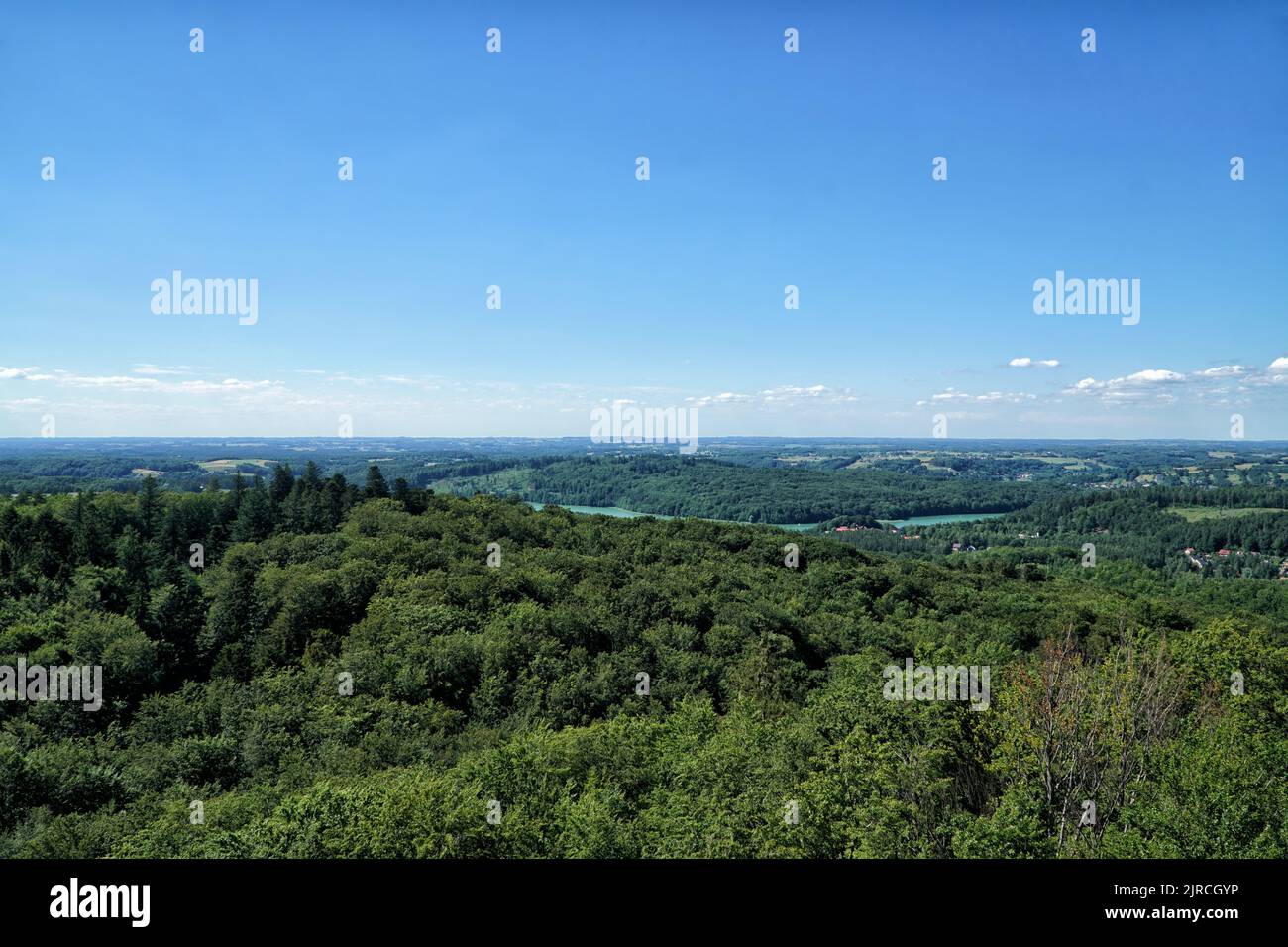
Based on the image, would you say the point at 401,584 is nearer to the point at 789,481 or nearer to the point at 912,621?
the point at 912,621
